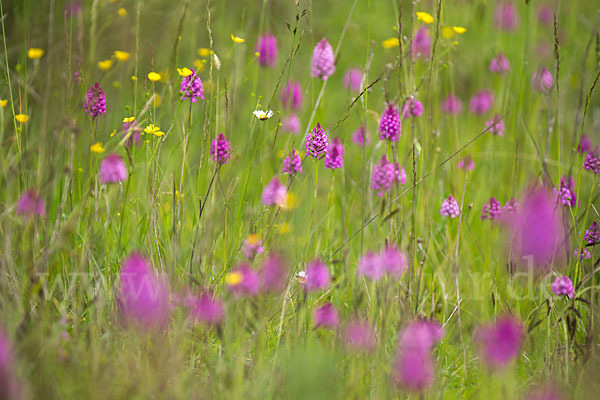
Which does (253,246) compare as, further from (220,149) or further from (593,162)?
(593,162)

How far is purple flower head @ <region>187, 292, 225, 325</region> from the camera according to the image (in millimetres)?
1246

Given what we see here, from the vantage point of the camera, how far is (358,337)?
3.93 feet

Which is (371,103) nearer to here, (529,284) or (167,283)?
(529,284)

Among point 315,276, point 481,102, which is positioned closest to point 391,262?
point 315,276

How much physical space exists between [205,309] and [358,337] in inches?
13.1

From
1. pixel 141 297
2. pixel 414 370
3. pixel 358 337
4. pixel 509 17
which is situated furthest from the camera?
pixel 509 17

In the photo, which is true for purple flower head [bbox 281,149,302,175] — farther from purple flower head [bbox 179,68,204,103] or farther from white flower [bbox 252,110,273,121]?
purple flower head [bbox 179,68,204,103]

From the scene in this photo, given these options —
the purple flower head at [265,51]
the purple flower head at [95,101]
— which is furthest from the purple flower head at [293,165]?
the purple flower head at [265,51]

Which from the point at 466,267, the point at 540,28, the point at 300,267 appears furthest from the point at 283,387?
the point at 540,28

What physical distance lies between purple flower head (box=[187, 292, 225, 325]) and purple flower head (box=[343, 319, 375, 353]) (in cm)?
27

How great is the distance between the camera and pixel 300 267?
1711 mm

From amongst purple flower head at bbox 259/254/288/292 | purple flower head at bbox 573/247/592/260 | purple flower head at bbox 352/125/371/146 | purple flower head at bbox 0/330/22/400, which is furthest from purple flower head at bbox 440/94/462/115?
purple flower head at bbox 0/330/22/400

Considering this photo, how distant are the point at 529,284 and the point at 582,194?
789 millimetres

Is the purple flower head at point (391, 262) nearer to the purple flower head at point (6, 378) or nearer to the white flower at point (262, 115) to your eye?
the white flower at point (262, 115)
